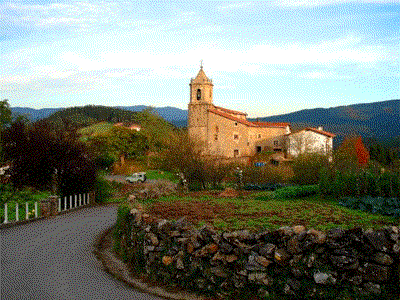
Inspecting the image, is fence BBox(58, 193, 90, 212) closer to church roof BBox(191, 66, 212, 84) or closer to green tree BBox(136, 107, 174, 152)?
green tree BBox(136, 107, 174, 152)

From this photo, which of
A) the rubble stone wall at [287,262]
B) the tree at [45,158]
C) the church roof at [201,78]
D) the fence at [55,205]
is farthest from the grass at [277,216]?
the church roof at [201,78]

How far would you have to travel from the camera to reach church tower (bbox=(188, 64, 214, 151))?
2968 inches

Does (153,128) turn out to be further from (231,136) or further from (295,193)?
(295,193)

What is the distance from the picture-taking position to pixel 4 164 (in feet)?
76.6

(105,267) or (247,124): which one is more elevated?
(247,124)

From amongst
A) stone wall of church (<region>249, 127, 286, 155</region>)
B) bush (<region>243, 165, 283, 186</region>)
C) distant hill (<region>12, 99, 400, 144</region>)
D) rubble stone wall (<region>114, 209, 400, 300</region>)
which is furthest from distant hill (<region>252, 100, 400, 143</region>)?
rubble stone wall (<region>114, 209, 400, 300</region>)

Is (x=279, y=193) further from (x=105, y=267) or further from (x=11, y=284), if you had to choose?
(x=11, y=284)

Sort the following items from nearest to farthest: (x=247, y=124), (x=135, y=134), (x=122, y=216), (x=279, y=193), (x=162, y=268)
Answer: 1. (x=162, y=268)
2. (x=122, y=216)
3. (x=279, y=193)
4. (x=135, y=134)
5. (x=247, y=124)

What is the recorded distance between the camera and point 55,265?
A: 37.3 ft

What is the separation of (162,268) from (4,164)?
16.3 m

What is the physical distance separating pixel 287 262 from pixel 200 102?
6811 cm

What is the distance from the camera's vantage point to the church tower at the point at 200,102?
75.4m

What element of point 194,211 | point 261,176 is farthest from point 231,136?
point 194,211

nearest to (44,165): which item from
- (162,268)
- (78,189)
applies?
(78,189)
